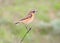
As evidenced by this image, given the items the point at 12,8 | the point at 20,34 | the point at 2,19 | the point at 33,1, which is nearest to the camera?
the point at 20,34

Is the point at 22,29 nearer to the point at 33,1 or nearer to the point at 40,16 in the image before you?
the point at 40,16

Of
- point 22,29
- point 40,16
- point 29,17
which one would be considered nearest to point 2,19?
point 22,29

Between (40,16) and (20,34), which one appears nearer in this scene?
(20,34)

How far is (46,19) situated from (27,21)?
6147 mm

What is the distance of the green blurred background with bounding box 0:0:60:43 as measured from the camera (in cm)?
933

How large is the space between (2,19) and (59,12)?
240 cm

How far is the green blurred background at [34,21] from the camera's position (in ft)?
30.6

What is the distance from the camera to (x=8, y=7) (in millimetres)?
11711

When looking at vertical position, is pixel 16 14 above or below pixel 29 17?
below

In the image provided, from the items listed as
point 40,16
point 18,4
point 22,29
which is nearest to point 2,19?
point 22,29

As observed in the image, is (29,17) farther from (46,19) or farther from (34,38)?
(46,19)

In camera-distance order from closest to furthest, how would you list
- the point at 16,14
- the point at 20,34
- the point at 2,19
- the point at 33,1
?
the point at 20,34, the point at 2,19, the point at 16,14, the point at 33,1

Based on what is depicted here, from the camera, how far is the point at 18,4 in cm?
1231

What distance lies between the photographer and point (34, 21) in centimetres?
1074
